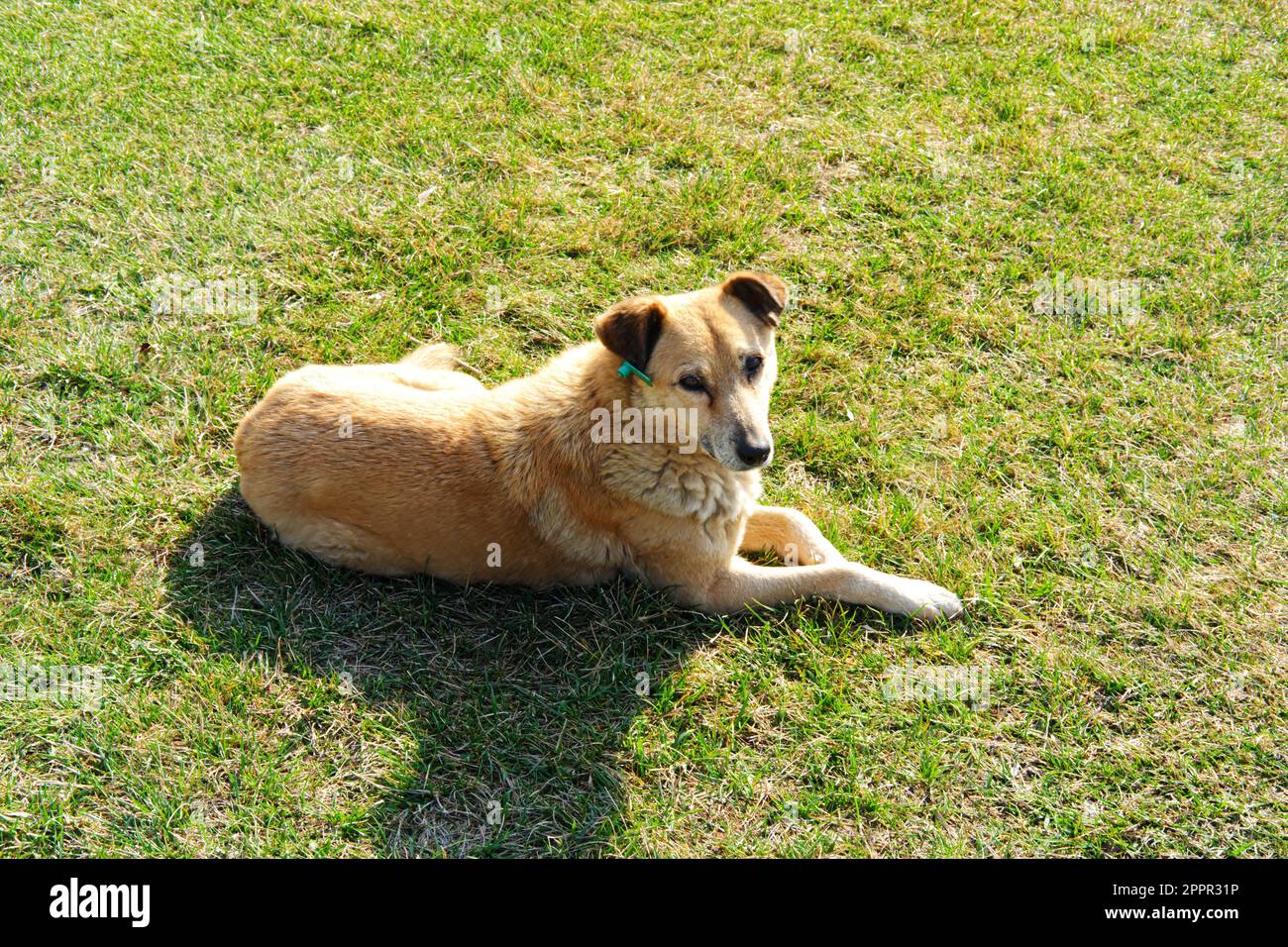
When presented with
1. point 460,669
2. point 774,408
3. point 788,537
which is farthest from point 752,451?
point 460,669

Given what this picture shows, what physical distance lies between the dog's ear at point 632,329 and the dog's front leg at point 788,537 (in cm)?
108

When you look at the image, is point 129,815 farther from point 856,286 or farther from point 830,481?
point 856,286

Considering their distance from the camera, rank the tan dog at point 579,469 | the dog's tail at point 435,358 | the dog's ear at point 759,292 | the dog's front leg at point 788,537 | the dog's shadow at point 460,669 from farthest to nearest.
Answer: the dog's tail at point 435,358 < the dog's front leg at point 788,537 < the dog's ear at point 759,292 < the tan dog at point 579,469 < the dog's shadow at point 460,669

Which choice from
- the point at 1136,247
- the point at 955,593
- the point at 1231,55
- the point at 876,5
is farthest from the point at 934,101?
the point at 955,593

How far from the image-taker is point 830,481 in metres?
5.10

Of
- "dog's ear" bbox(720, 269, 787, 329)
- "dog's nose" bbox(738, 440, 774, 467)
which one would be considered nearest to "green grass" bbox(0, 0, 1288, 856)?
"dog's nose" bbox(738, 440, 774, 467)

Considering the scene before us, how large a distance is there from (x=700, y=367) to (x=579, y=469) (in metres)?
0.75

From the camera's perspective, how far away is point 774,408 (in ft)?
17.7

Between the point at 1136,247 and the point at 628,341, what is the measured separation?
13.9ft

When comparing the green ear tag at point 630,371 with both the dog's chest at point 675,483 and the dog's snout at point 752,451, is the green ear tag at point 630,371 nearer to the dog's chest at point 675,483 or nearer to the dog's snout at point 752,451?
the dog's chest at point 675,483

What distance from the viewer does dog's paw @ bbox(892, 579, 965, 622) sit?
172 inches

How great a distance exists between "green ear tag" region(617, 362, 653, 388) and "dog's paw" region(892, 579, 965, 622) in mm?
1600

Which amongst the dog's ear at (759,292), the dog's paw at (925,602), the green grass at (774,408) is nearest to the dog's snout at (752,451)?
the dog's ear at (759,292)

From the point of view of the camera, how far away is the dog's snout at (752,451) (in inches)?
160
